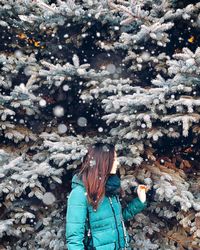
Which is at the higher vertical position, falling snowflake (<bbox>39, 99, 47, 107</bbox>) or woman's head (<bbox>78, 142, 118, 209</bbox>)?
falling snowflake (<bbox>39, 99, 47, 107</bbox>)

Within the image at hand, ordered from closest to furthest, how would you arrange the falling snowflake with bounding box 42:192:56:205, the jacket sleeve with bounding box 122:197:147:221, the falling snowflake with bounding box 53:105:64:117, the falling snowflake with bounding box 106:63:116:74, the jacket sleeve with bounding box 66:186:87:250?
the jacket sleeve with bounding box 66:186:87:250 → the jacket sleeve with bounding box 122:197:147:221 → the falling snowflake with bounding box 42:192:56:205 → the falling snowflake with bounding box 106:63:116:74 → the falling snowflake with bounding box 53:105:64:117

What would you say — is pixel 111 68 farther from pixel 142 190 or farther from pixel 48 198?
pixel 48 198

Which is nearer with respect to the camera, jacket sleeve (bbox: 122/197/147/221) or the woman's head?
the woman's head

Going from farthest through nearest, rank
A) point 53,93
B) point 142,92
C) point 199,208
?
point 53,93 < point 142,92 < point 199,208

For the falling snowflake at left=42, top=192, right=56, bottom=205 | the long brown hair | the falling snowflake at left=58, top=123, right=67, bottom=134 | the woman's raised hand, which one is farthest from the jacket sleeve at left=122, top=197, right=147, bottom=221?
the falling snowflake at left=58, top=123, right=67, bottom=134

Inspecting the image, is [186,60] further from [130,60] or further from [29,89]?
[29,89]

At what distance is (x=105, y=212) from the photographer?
Answer: 10.2 feet

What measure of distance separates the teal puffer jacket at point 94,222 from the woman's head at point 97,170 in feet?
0.21

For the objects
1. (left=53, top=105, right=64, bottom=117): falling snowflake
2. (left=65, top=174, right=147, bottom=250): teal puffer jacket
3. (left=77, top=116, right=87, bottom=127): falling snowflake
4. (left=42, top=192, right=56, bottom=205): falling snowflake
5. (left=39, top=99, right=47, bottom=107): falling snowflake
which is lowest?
(left=65, top=174, right=147, bottom=250): teal puffer jacket

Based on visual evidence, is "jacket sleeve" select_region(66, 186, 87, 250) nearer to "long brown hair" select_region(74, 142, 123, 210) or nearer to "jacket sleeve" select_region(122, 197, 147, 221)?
"long brown hair" select_region(74, 142, 123, 210)

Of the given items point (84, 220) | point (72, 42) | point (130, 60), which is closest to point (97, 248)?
point (84, 220)

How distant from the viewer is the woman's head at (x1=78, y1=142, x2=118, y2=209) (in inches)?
120

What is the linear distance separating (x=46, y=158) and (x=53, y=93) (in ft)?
3.03

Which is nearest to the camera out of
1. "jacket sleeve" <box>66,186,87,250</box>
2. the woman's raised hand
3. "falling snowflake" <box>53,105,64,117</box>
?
"jacket sleeve" <box>66,186,87,250</box>
